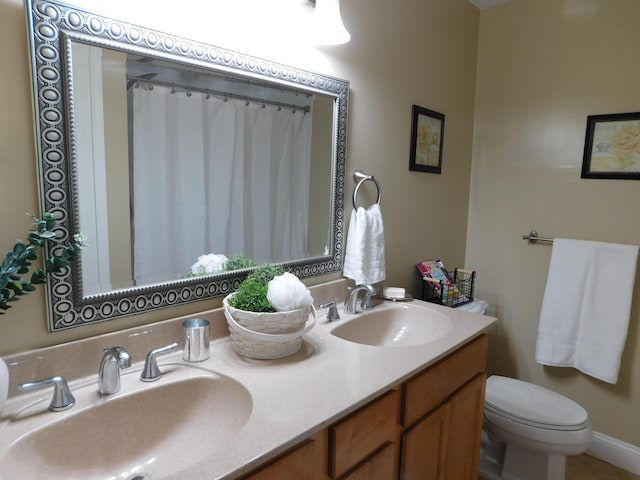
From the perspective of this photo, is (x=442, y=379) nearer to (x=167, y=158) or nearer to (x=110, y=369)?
(x=110, y=369)

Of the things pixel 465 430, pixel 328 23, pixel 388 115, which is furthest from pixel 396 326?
pixel 328 23

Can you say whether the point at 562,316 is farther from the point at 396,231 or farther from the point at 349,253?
the point at 349,253

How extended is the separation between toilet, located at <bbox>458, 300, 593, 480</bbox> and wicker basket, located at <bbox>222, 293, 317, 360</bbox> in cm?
120

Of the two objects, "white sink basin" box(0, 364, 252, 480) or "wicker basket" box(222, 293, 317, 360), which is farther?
"wicker basket" box(222, 293, 317, 360)

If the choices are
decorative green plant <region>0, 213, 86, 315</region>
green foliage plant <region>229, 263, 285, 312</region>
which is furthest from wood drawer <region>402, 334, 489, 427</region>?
decorative green plant <region>0, 213, 86, 315</region>

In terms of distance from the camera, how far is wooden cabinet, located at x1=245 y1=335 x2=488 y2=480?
90 centimetres

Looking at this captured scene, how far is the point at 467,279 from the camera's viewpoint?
2.33 m

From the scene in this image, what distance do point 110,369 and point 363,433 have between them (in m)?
0.61

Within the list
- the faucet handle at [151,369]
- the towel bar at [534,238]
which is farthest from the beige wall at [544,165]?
the faucet handle at [151,369]

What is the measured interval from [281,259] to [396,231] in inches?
27.8

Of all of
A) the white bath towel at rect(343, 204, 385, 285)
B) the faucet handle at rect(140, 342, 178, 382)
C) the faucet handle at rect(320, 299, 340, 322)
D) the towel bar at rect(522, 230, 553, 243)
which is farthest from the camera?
the towel bar at rect(522, 230, 553, 243)

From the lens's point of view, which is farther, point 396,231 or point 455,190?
point 455,190

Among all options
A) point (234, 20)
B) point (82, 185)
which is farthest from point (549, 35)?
point (82, 185)

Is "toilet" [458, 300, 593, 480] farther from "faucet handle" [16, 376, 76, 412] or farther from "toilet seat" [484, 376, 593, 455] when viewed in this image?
"faucet handle" [16, 376, 76, 412]
